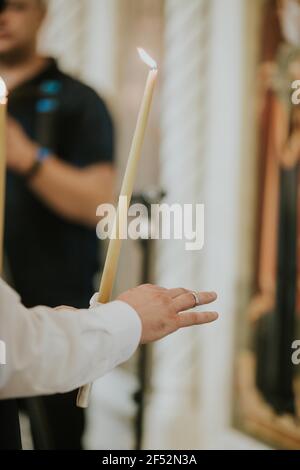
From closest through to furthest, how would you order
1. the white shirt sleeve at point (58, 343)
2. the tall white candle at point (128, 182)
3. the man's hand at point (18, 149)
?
1. the white shirt sleeve at point (58, 343)
2. the tall white candle at point (128, 182)
3. the man's hand at point (18, 149)

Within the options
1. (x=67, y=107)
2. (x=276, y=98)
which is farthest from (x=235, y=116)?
(x=67, y=107)

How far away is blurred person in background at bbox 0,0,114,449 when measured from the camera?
3.86ft

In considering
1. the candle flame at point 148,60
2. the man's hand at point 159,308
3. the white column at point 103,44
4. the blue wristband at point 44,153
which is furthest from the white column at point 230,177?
the man's hand at point 159,308

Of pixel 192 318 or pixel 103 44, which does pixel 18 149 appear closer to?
pixel 103 44

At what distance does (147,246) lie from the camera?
1187 millimetres

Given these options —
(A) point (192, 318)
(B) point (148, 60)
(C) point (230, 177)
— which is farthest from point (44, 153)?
(A) point (192, 318)

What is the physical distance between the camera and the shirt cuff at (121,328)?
1.82 feet

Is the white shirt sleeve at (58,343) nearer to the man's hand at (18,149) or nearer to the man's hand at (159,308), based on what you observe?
the man's hand at (159,308)

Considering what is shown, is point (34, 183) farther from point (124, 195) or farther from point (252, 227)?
point (124, 195)

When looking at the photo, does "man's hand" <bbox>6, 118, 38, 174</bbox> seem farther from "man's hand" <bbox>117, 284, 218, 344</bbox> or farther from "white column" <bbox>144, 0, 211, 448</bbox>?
"man's hand" <bbox>117, 284, 218, 344</bbox>

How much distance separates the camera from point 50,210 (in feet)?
3.99

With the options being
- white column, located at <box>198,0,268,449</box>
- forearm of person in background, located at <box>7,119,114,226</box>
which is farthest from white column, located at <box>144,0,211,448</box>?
forearm of person in background, located at <box>7,119,114,226</box>

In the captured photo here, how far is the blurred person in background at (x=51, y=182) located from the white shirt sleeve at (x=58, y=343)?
0.62 meters

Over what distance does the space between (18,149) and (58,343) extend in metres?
0.69
